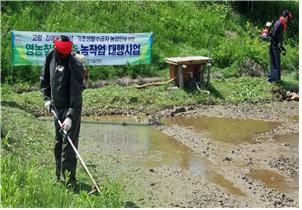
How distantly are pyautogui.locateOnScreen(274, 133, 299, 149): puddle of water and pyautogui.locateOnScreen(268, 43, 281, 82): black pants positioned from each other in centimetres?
Answer: 436

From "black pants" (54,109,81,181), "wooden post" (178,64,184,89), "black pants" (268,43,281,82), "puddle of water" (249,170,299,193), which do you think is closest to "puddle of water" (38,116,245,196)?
"puddle of water" (249,170,299,193)

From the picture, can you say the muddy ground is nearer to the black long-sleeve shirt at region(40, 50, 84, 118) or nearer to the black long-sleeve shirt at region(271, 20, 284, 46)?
the black long-sleeve shirt at region(40, 50, 84, 118)

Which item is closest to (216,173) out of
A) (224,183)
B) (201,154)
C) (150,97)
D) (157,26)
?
(224,183)

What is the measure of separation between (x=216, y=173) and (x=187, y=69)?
19.8ft

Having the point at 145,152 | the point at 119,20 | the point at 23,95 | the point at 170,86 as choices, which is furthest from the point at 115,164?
the point at 119,20

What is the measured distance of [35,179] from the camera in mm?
6020

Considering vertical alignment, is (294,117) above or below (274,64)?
below

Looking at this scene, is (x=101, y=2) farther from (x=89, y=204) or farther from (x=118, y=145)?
(x=89, y=204)

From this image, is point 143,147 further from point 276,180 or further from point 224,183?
point 276,180

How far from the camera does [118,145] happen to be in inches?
402

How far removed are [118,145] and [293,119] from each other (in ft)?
14.6

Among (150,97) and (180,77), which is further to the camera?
(180,77)

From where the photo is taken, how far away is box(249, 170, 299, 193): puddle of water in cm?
829

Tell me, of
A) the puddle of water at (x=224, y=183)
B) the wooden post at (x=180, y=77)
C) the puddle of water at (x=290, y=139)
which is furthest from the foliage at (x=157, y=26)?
the puddle of water at (x=224, y=183)
